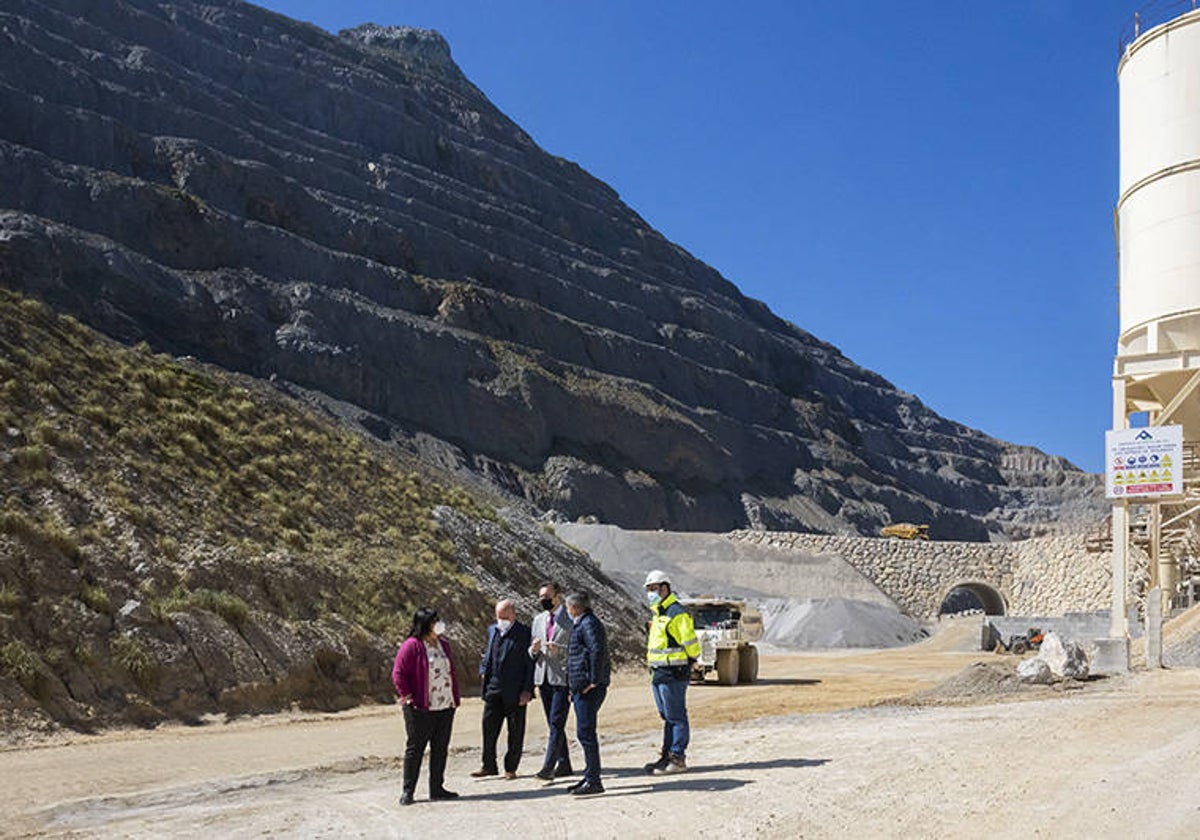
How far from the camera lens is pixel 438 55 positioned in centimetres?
15100

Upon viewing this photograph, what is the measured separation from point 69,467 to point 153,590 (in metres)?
3.35

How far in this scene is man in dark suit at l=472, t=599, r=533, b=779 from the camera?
35.3ft

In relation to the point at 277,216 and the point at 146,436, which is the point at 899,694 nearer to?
the point at 146,436

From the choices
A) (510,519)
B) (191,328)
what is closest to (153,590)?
(510,519)

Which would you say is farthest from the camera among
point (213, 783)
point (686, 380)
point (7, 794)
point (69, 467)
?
point (686, 380)

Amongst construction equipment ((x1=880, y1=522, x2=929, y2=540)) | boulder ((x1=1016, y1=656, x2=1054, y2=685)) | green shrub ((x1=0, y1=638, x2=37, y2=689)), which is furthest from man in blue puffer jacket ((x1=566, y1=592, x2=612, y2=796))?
construction equipment ((x1=880, y1=522, x2=929, y2=540))

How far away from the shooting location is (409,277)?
294 ft

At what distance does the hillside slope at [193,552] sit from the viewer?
1677 centimetres

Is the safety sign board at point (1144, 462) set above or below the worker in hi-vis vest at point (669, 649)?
above

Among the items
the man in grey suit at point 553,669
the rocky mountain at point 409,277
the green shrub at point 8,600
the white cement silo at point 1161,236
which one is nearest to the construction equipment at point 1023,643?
the white cement silo at point 1161,236

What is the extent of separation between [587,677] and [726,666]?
1576 cm

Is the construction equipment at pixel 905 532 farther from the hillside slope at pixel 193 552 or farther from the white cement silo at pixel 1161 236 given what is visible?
the white cement silo at pixel 1161 236

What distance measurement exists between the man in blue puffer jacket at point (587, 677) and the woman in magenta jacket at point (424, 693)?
0.97m

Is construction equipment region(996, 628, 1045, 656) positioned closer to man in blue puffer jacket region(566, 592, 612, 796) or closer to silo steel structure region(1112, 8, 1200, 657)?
silo steel structure region(1112, 8, 1200, 657)
